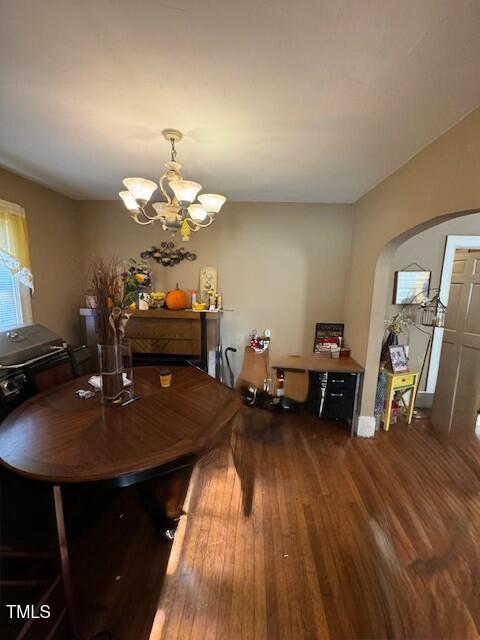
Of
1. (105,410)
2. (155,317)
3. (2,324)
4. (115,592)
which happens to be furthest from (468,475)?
(2,324)

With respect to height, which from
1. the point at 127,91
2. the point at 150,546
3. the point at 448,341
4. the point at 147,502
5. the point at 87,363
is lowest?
the point at 150,546

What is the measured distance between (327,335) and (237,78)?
8.83 ft

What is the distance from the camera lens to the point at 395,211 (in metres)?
2.18

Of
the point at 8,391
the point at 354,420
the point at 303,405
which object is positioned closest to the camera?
the point at 8,391

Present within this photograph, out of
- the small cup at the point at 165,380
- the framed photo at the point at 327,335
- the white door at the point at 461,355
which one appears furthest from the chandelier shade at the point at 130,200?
the white door at the point at 461,355

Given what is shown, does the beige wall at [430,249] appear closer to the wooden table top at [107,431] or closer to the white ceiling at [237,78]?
the white ceiling at [237,78]

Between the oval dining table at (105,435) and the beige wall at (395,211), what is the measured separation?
167 cm

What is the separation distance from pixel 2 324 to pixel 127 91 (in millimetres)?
2287

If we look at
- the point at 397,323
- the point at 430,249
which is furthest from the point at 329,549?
the point at 430,249

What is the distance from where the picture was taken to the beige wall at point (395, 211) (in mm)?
1470

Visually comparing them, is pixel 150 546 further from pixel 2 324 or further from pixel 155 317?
pixel 2 324

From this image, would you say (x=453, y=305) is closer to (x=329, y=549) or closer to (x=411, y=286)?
(x=411, y=286)

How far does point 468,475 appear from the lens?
84.4 inches

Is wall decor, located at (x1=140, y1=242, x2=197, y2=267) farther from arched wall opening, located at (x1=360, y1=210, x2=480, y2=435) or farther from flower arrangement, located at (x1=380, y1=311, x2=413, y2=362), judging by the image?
flower arrangement, located at (x1=380, y1=311, x2=413, y2=362)
